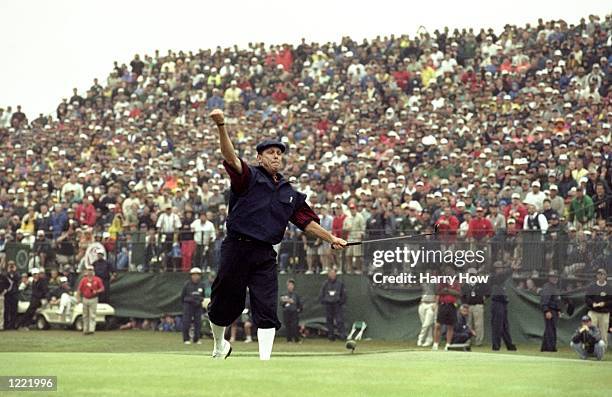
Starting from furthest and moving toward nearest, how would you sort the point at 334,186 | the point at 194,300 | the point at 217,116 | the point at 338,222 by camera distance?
1. the point at 334,186
2. the point at 194,300
3. the point at 338,222
4. the point at 217,116

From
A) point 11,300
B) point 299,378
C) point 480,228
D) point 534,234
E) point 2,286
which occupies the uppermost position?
point 480,228

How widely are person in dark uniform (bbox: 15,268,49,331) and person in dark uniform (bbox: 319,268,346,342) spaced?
26.9ft

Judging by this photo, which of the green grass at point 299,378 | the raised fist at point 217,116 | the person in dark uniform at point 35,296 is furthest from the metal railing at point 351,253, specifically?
the raised fist at point 217,116

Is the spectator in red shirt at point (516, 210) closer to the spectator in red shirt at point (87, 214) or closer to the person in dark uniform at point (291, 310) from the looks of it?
the person in dark uniform at point (291, 310)

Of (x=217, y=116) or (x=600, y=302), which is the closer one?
(x=217, y=116)

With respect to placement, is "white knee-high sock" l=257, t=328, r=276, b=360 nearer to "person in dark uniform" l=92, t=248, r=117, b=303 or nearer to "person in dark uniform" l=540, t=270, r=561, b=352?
"person in dark uniform" l=540, t=270, r=561, b=352

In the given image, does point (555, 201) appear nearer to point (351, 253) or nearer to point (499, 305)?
point (499, 305)

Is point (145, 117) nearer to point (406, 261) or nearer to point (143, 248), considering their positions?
point (143, 248)

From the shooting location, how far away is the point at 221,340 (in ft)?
41.7

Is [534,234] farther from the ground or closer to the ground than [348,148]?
closer to the ground

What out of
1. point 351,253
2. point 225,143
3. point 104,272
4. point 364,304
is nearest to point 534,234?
point 351,253

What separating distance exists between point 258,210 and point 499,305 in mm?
14869

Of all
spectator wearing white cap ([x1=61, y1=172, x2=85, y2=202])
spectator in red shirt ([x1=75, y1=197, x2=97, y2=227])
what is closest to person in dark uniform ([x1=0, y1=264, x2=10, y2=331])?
spectator in red shirt ([x1=75, y1=197, x2=97, y2=227])

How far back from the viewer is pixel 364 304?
1102 inches
